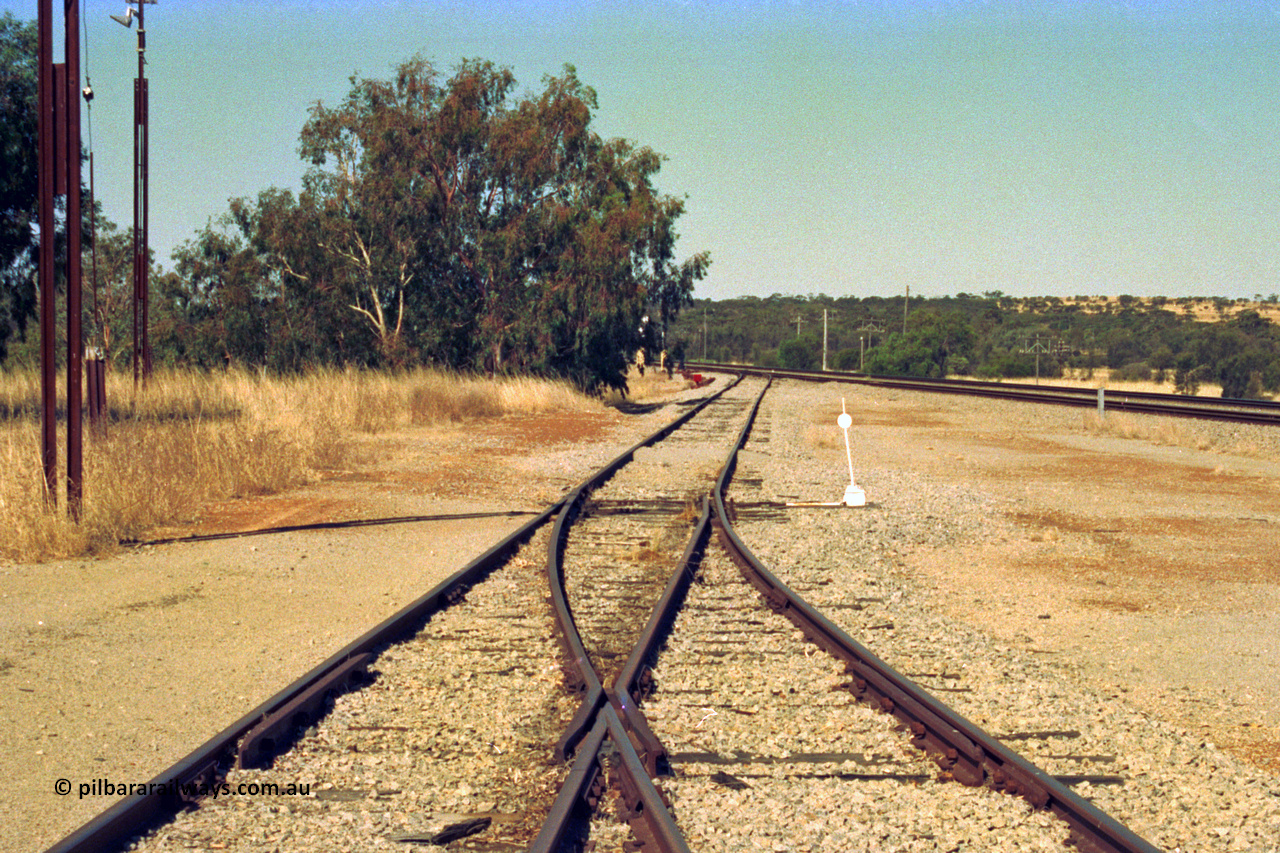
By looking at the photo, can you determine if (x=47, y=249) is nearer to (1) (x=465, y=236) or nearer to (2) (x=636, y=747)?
(2) (x=636, y=747)

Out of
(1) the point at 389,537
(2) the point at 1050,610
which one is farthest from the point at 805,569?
(1) the point at 389,537

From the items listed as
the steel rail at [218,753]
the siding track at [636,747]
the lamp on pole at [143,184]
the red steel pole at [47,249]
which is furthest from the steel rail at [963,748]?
the lamp on pole at [143,184]

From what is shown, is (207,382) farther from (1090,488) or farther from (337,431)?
(1090,488)

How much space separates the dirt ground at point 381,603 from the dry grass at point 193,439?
42cm

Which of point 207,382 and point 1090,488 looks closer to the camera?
point 1090,488

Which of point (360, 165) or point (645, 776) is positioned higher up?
point (360, 165)

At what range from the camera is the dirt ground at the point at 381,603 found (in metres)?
5.42

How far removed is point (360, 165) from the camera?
36625 millimetres

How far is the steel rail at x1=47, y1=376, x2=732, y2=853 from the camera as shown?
12.7 feet

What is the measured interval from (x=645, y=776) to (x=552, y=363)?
107 feet

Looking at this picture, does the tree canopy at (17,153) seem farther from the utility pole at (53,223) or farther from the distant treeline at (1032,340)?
the distant treeline at (1032,340)

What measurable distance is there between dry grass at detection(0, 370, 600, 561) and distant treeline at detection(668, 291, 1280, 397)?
89.2 ft

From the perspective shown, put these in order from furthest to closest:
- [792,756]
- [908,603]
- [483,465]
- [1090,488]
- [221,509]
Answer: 1. [483,465]
2. [1090,488]
3. [221,509]
4. [908,603]
5. [792,756]

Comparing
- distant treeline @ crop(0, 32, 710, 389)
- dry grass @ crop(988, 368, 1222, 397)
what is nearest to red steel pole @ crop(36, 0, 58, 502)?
distant treeline @ crop(0, 32, 710, 389)
